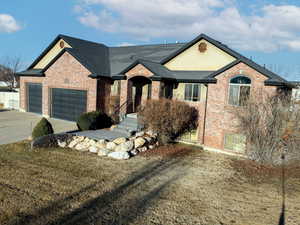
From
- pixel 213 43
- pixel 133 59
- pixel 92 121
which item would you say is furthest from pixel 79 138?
pixel 213 43

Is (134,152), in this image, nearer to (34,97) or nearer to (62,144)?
(62,144)

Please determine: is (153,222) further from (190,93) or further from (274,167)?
(190,93)

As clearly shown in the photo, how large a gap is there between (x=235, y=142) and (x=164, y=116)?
14.4 feet

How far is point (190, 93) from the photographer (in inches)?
594

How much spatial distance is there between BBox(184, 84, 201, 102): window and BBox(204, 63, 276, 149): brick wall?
132 cm

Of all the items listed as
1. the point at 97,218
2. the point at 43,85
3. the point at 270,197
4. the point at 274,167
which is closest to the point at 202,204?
the point at 270,197

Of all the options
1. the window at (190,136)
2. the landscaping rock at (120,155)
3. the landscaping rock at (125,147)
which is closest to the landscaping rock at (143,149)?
the landscaping rock at (125,147)

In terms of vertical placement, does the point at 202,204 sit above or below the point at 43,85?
below

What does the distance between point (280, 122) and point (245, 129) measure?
1622 mm

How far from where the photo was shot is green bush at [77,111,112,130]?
14.4m

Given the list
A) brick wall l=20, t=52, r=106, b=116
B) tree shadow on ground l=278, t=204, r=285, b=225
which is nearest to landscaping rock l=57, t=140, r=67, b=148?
brick wall l=20, t=52, r=106, b=116

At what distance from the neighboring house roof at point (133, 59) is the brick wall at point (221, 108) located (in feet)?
1.12

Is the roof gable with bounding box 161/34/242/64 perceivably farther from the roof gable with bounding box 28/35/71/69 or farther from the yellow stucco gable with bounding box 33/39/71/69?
the yellow stucco gable with bounding box 33/39/71/69

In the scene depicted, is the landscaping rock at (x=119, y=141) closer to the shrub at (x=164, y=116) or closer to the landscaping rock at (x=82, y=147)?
the landscaping rock at (x=82, y=147)
